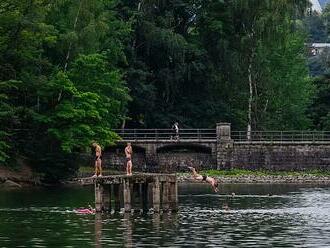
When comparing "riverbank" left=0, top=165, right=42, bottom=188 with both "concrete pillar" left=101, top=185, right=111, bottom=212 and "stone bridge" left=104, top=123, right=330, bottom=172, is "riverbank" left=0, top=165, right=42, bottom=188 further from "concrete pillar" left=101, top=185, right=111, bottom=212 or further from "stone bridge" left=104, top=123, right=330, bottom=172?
"concrete pillar" left=101, top=185, right=111, bottom=212

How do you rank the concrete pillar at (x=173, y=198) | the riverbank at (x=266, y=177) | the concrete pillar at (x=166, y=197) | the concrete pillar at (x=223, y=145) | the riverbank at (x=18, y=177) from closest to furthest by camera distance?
the concrete pillar at (x=166, y=197)
the concrete pillar at (x=173, y=198)
the riverbank at (x=18, y=177)
the riverbank at (x=266, y=177)
the concrete pillar at (x=223, y=145)

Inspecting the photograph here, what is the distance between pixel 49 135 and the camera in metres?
70.8

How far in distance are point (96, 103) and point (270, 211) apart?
29.4 metres

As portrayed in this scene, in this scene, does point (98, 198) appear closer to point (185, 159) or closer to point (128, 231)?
point (128, 231)

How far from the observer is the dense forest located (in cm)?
6956

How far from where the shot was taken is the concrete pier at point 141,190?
43.8 m

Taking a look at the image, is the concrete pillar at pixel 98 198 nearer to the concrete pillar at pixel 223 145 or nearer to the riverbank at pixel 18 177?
the riverbank at pixel 18 177

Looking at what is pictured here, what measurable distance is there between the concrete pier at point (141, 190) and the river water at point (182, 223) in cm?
71

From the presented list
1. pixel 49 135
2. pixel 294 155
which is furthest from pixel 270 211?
pixel 294 155

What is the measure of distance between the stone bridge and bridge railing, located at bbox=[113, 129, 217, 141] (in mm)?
104

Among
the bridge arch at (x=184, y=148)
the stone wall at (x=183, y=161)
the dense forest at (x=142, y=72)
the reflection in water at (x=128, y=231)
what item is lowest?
the reflection in water at (x=128, y=231)

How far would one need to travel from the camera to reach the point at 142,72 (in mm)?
89625

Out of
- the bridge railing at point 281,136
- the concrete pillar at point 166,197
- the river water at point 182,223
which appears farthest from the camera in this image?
the bridge railing at point 281,136

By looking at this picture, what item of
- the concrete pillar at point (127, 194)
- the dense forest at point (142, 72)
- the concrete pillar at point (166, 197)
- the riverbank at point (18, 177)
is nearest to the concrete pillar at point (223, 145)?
the dense forest at point (142, 72)
